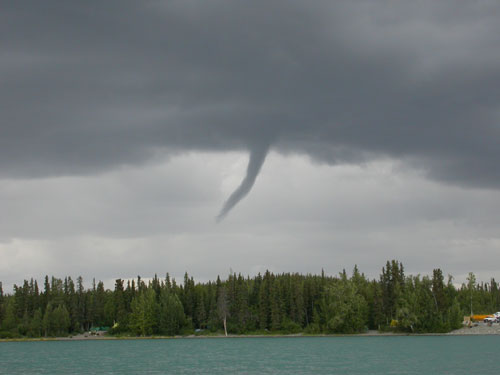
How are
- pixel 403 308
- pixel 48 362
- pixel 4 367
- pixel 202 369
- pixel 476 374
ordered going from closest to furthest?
1. pixel 476 374
2. pixel 202 369
3. pixel 4 367
4. pixel 48 362
5. pixel 403 308

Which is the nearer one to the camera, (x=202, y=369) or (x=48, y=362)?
(x=202, y=369)

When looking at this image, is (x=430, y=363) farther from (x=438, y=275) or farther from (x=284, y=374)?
(x=438, y=275)

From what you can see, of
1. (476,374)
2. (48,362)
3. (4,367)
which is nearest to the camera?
(476,374)

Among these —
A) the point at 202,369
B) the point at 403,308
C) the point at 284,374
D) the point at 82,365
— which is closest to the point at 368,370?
the point at 284,374

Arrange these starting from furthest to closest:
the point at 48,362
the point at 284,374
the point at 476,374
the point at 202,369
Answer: the point at 48,362 → the point at 202,369 → the point at 284,374 → the point at 476,374

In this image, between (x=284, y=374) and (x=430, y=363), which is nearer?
(x=284, y=374)

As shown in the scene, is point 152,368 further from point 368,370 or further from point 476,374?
point 476,374

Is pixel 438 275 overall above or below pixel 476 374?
above

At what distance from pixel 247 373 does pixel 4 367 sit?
44.9 metres

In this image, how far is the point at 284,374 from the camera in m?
85.9

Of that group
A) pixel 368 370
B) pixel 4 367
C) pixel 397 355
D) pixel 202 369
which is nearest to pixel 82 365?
pixel 4 367

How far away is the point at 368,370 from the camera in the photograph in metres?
90.3

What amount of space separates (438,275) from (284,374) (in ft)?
416

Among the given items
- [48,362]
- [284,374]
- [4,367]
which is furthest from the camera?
[48,362]
